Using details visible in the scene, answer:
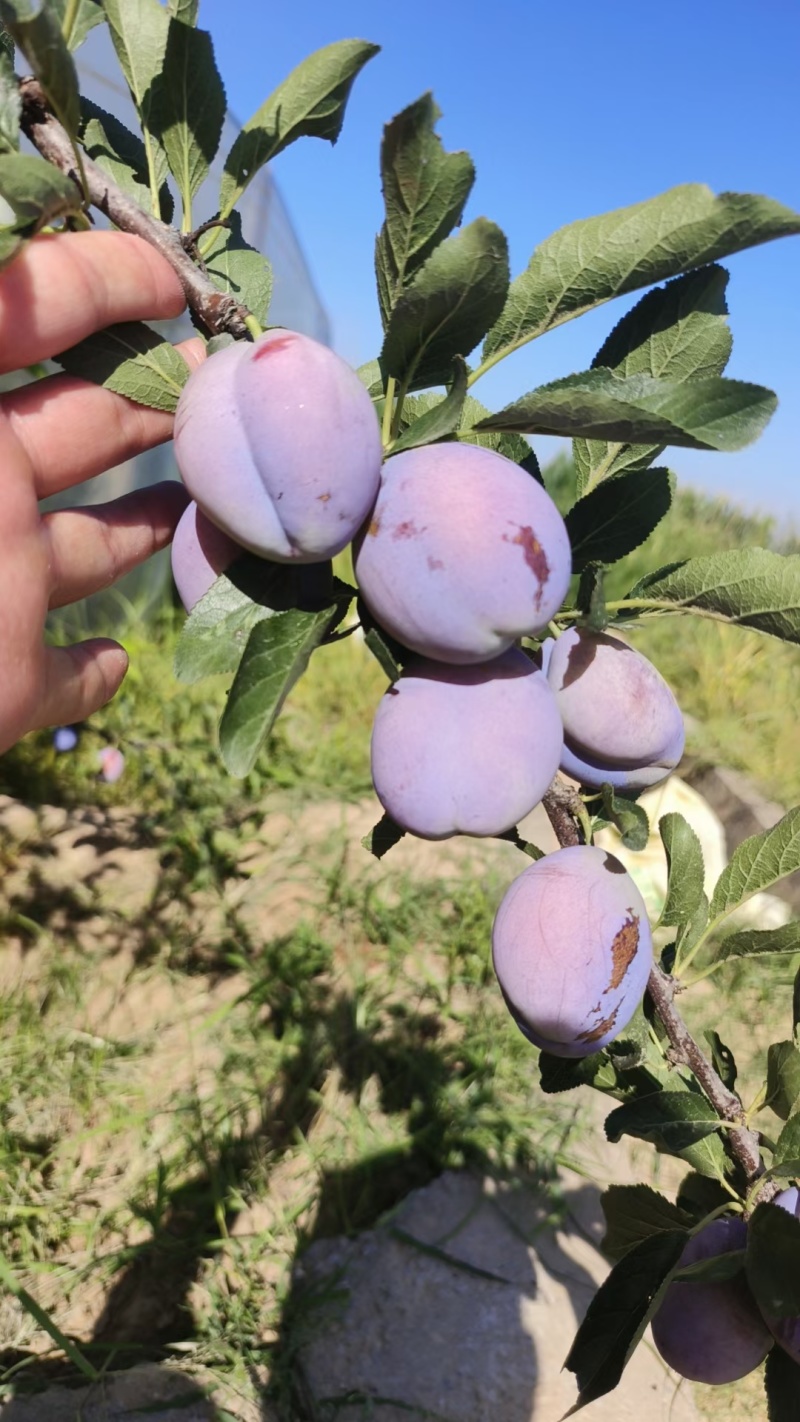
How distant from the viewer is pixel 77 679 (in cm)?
82

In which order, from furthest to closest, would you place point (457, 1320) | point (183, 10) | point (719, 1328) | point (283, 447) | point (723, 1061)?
point (457, 1320) < point (723, 1061) < point (719, 1328) < point (183, 10) < point (283, 447)

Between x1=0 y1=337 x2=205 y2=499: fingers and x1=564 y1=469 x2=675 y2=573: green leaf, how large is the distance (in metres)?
0.27

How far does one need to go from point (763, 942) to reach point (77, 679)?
580mm

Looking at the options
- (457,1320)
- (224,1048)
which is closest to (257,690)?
(457,1320)

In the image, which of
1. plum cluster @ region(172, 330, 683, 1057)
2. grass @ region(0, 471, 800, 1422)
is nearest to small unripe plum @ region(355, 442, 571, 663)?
plum cluster @ region(172, 330, 683, 1057)

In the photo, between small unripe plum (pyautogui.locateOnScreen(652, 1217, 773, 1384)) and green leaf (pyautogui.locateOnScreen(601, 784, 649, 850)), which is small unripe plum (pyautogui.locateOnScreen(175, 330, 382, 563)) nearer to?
green leaf (pyautogui.locateOnScreen(601, 784, 649, 850))

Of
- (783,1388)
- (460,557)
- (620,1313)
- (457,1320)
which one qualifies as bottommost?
(457,1320)

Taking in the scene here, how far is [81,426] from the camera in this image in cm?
60

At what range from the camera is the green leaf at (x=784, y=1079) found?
0.64m

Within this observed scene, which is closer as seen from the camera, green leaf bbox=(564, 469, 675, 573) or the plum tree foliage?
the plum tree foliage

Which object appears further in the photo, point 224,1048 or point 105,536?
point 224,1048

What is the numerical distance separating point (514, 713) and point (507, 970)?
171 millimetres

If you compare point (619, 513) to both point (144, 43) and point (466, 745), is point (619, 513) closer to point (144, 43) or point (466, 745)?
point (466, 745)

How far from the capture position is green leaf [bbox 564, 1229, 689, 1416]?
534 millimetres
